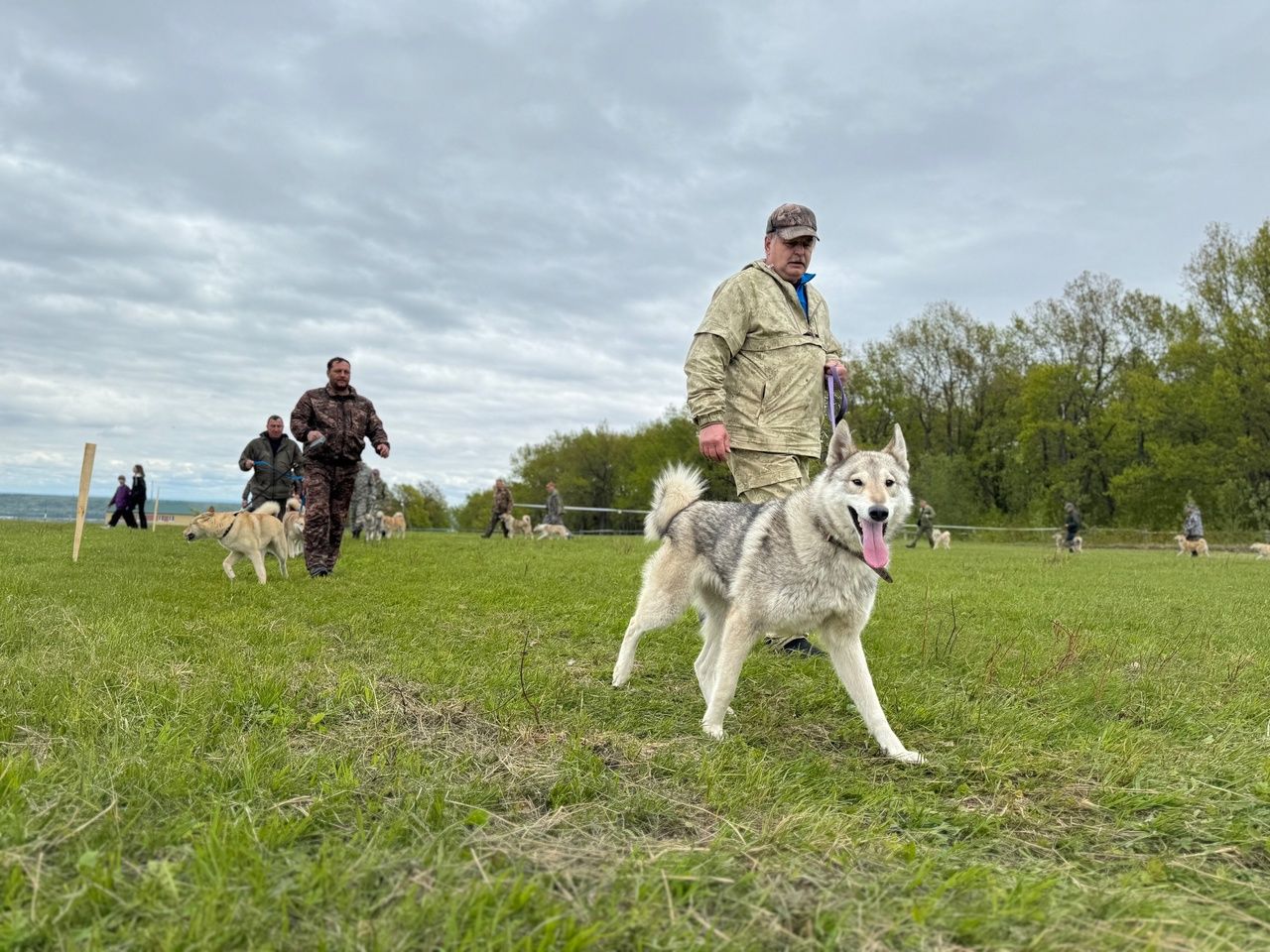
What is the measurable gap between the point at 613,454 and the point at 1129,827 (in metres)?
72.0

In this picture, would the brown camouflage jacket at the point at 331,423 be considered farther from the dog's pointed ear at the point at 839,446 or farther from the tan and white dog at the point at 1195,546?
the tan and white dog at the point at 1195,546

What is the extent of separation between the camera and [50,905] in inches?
69.4

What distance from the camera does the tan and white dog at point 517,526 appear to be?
28858 mm

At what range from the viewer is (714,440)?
486cm

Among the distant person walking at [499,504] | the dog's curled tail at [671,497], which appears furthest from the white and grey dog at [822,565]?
the distant person walking at [499,504]

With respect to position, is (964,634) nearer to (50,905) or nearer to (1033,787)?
(1033,787)

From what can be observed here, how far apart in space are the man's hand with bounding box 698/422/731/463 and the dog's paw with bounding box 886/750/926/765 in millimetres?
1984

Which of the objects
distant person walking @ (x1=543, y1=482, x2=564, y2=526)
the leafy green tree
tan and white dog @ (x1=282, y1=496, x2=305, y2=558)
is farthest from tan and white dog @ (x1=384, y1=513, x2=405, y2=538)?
the leafy green tree

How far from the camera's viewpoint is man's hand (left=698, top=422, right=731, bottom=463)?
16.0 feet

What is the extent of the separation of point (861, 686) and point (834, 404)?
7.26ft

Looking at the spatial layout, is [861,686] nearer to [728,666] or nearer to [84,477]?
[728,666]

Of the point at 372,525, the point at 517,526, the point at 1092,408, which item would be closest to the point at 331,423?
the point at 372,525

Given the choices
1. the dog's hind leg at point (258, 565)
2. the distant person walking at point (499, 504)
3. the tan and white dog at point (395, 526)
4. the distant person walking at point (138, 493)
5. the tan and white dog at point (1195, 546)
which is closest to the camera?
the dog's hind leg at point (258, 565)

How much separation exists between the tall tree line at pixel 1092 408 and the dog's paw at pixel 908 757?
3104 cm
